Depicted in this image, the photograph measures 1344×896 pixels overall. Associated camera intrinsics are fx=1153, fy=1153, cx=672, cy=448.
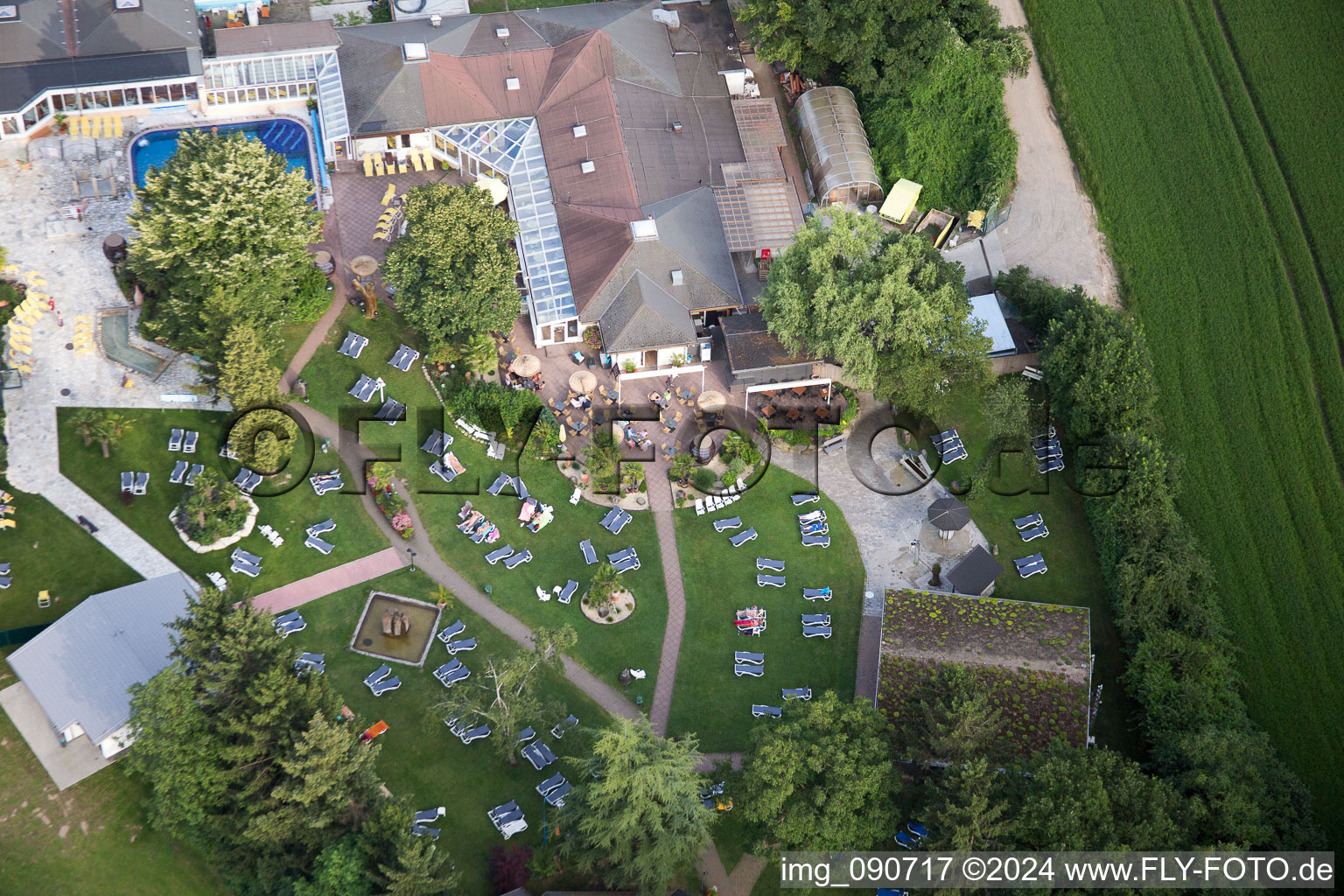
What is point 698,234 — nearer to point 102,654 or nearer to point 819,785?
point 819,785

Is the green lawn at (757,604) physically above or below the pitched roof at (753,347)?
below

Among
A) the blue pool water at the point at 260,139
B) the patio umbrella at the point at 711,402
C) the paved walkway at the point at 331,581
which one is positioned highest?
the blue pool water at the point at 260,139

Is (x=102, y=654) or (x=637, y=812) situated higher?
(x=102, y=654)

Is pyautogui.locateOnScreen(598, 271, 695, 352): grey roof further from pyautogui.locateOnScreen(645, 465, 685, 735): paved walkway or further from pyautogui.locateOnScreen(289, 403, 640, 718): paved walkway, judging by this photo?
pyautogui.locateOnScreen(289, 403, 640, 718): paved walkway

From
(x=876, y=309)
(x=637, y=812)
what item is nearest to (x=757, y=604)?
(x=637, y=812)

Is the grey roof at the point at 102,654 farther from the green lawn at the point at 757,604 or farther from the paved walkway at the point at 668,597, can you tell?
the green lawn at the point at 757,604

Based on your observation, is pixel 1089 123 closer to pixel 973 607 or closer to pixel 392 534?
pixel 973 607

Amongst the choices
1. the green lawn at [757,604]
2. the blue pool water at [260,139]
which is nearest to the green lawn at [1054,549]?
the green lawn at [757,604]
